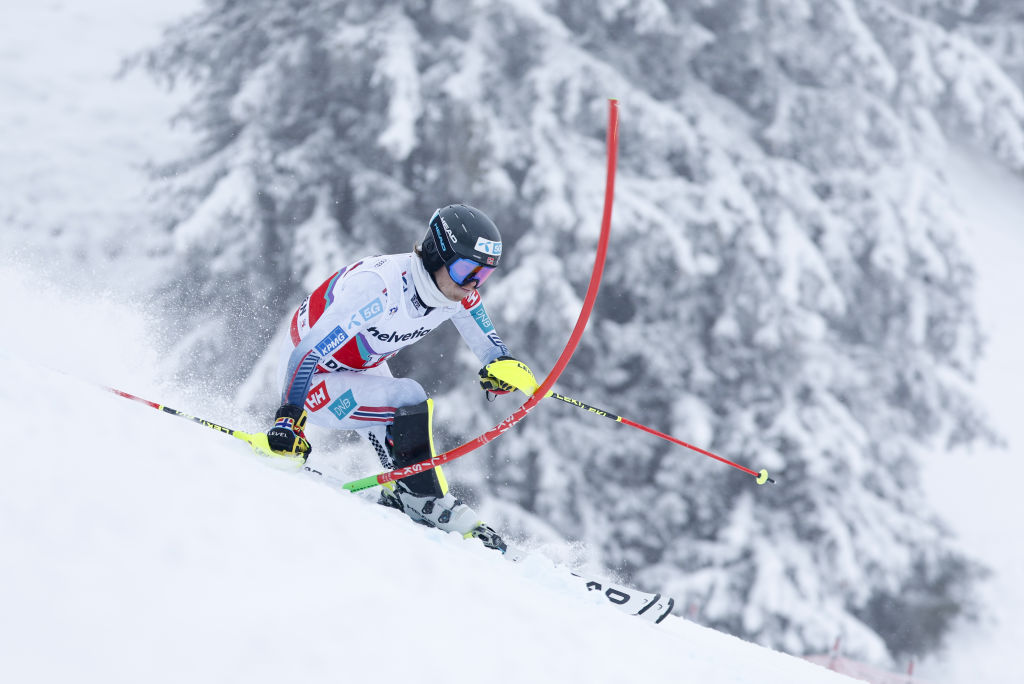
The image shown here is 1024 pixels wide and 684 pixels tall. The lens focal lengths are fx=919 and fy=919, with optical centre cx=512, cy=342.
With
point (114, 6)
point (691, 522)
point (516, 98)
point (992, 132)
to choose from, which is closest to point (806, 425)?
point (691, 522)

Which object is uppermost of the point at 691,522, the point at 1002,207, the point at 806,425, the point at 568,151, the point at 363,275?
the point at 1002,207

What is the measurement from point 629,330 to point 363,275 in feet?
19.1

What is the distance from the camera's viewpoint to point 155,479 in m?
2.43

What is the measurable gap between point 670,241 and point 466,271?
199 inches

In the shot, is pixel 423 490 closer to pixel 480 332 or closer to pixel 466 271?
pixel 480 332

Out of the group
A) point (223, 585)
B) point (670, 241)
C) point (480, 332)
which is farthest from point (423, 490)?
point (670, 241)

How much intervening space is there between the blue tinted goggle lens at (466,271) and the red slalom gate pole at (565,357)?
49 centimetres

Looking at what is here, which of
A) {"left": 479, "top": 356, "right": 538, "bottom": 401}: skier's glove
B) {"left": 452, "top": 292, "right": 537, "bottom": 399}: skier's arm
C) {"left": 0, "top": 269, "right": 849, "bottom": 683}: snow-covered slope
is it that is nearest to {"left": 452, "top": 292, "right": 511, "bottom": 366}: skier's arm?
{"left": 452, "top": 292, "right": 537, "bottom": 399}: skier's arm

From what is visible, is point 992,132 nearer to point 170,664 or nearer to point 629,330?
point 629,330

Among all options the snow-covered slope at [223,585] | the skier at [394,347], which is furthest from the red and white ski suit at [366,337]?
the snow-covered slope at [223,585]

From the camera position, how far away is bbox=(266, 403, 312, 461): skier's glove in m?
3.83

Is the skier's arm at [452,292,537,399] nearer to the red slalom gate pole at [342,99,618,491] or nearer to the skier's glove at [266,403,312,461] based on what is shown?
the red slalom gate pole at [342,99,618,491]

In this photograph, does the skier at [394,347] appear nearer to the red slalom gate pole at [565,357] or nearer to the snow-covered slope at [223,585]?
the red slalom gate pole at [565,357]

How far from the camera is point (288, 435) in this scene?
3857 mm
